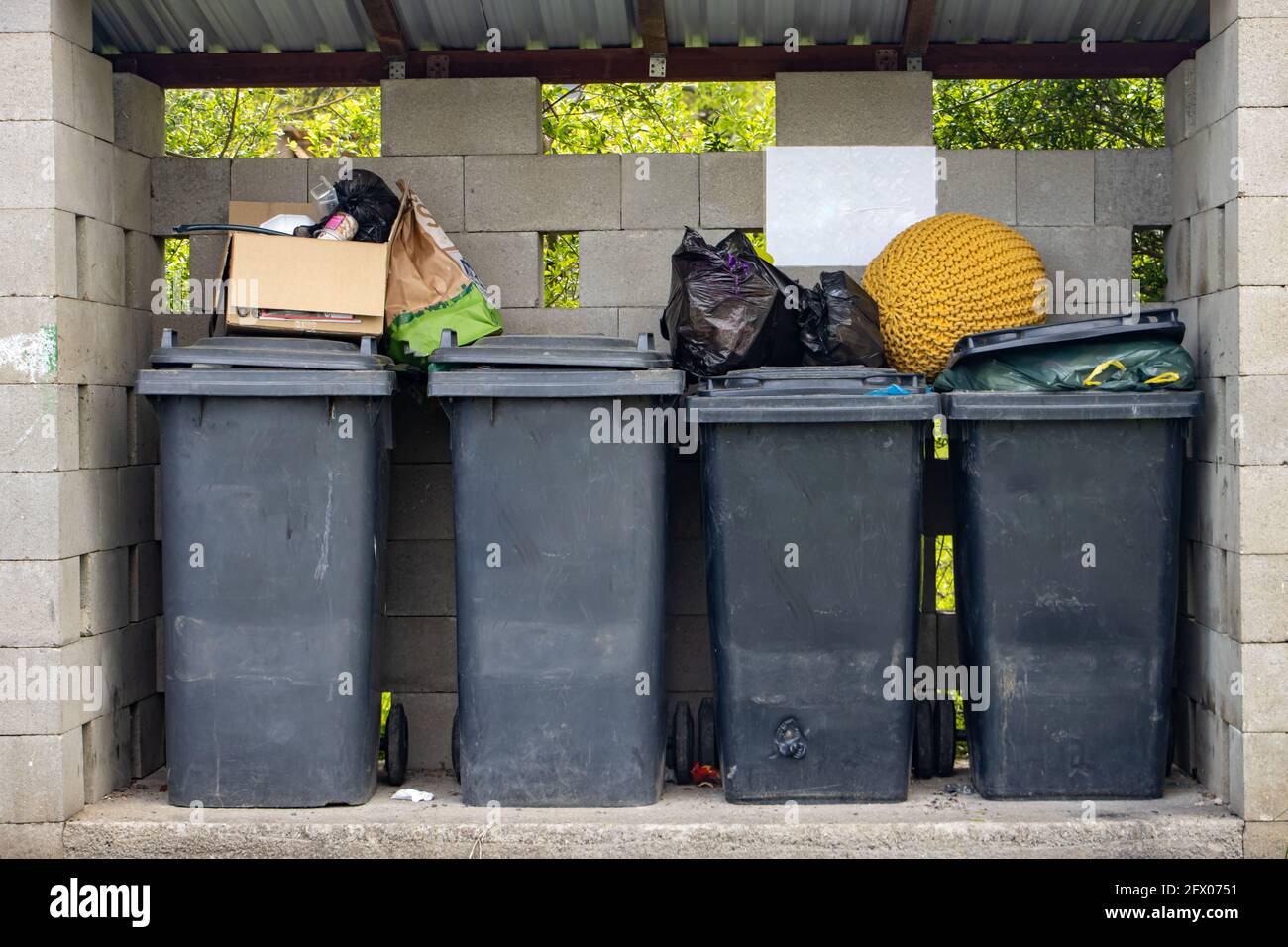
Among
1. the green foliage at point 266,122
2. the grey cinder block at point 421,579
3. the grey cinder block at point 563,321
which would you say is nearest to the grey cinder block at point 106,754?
the grey cinder block at point 421,579

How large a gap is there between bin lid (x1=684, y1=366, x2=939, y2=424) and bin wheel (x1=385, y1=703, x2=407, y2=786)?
4.88 ft

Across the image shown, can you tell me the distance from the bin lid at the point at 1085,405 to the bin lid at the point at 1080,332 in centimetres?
15

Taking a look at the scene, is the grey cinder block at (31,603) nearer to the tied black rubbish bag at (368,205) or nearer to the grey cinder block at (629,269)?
the tied black rubbish bag at (368,205)

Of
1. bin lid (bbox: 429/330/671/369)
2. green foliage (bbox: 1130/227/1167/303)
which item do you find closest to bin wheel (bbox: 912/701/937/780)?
bin lid (bbox: 429/330/671/369)

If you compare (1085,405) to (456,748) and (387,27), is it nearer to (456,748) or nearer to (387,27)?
(456,748)

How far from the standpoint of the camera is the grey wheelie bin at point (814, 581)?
12.3 ft

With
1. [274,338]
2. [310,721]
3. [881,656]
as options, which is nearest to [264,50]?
[274,338]

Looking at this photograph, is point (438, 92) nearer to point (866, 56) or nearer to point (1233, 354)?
point (866, 56)

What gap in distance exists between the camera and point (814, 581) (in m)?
3.75

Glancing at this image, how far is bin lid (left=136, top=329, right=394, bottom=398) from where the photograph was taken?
3736mm

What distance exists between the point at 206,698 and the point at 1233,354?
10.5 feet

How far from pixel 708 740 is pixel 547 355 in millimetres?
1376

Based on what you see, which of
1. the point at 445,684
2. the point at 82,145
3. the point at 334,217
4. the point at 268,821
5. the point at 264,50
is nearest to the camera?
the point at 268,821

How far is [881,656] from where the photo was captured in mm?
3760
